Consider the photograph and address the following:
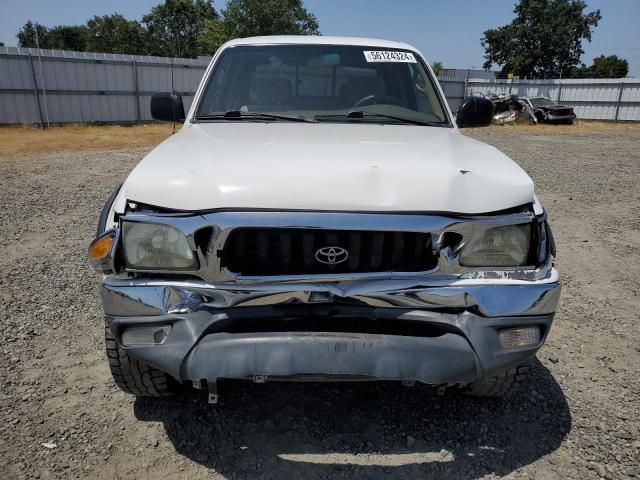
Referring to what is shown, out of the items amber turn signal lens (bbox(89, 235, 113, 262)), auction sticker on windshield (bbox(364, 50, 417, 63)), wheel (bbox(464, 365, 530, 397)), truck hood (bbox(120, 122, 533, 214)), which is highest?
auction sticker on windshield (bbox(364, 50, 417, 63))

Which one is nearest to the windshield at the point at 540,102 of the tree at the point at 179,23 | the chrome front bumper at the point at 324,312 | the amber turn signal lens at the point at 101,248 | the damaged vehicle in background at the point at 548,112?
the damaged vehicle in background at the point at 548,112

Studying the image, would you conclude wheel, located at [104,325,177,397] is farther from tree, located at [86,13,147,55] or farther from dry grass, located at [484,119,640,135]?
tree, located at [86,13,147,55]

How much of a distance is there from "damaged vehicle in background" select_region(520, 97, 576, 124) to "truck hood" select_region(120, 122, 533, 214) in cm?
2247

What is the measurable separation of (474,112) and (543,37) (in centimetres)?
5418

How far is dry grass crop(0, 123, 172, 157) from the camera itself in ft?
39.5

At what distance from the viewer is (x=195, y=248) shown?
6.13ft

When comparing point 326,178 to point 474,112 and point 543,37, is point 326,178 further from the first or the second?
point 543,37

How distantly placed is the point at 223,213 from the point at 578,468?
185cm

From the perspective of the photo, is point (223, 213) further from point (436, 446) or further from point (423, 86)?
point (423, 86)

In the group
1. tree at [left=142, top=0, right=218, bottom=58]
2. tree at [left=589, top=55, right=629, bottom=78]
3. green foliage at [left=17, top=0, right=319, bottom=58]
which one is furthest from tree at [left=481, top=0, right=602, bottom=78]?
tree at [left=142, top=0, right=218, bottom=58]

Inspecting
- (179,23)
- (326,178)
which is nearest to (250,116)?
(326,178)

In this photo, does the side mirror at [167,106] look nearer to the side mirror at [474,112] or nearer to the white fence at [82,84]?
the side mirror at [474,112]

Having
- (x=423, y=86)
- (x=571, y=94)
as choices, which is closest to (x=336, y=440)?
(x=423, y=86)

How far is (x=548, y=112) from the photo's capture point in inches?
873
